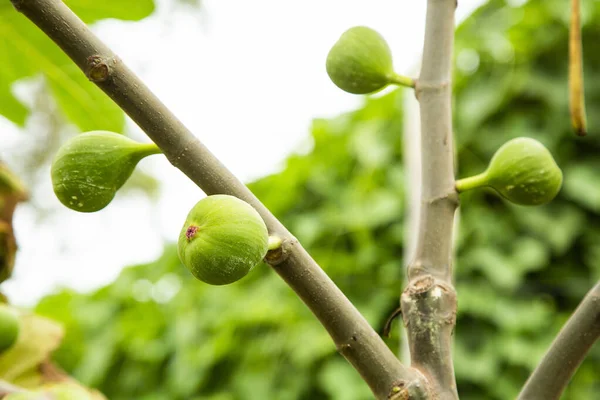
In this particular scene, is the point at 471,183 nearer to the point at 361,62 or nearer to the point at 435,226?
the point at 435,226

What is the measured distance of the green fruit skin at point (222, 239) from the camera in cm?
48

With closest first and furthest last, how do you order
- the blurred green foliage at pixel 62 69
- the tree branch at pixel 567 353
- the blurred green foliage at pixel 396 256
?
the tree branch at pixel 567 353 < the blurred green foliage at pixel 62 69 < the blurred green foliage at pixel 396 256

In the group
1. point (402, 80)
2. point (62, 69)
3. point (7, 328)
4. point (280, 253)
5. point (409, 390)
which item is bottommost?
point (409, 390)

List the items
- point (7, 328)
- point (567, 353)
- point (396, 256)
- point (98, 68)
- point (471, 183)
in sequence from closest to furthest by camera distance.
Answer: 1. point (98, 68)
2. point (567, 353)
3. point (471, 183)
4. point (7, 328)
5. point (396, 256)

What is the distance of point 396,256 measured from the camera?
2.49 metres

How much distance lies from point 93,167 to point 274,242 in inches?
7.5

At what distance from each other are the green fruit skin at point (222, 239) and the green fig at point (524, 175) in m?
0.31

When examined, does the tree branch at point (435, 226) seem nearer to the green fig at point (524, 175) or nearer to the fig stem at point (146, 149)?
the green fig at point (524, 175)

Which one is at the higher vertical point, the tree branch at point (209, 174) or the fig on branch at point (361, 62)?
the fig on branch at point (361, 62)

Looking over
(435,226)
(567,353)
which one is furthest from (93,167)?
(567,353)

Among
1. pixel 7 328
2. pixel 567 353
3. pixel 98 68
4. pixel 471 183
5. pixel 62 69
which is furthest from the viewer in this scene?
pixel 62 69

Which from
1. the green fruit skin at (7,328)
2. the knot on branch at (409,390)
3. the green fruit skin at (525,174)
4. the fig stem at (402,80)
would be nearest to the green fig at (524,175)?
the green fruit skin at (525,174)

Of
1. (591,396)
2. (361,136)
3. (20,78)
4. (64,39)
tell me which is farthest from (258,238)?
(361,136)

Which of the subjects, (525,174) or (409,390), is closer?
(409,390)
